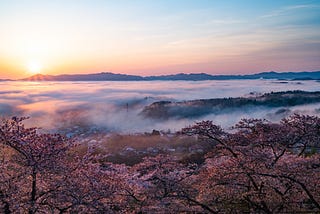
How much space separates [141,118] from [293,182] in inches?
5338

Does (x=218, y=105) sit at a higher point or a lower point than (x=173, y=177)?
lower

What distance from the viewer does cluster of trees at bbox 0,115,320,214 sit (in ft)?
32.6

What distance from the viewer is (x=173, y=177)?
11836mm

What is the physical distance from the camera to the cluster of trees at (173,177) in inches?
391

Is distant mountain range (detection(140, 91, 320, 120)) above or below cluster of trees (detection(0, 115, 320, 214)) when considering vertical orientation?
below

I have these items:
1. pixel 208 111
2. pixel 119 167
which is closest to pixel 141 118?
pixel 208 111

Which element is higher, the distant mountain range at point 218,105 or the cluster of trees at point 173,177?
the cluster of trees at point 173,177

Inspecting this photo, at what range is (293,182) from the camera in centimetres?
1094

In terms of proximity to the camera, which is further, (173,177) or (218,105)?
(218,105)

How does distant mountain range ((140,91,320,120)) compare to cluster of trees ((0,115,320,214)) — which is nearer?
cluster of trees ((0,115,320,214))

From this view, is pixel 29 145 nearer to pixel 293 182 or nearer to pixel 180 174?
pixel 180 174

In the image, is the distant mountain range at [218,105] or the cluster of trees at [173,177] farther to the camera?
the distant mountain range at [218,105]

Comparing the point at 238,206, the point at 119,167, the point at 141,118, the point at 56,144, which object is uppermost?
the point at 56,144

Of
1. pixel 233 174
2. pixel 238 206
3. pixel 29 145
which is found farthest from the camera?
pixel 238 206
